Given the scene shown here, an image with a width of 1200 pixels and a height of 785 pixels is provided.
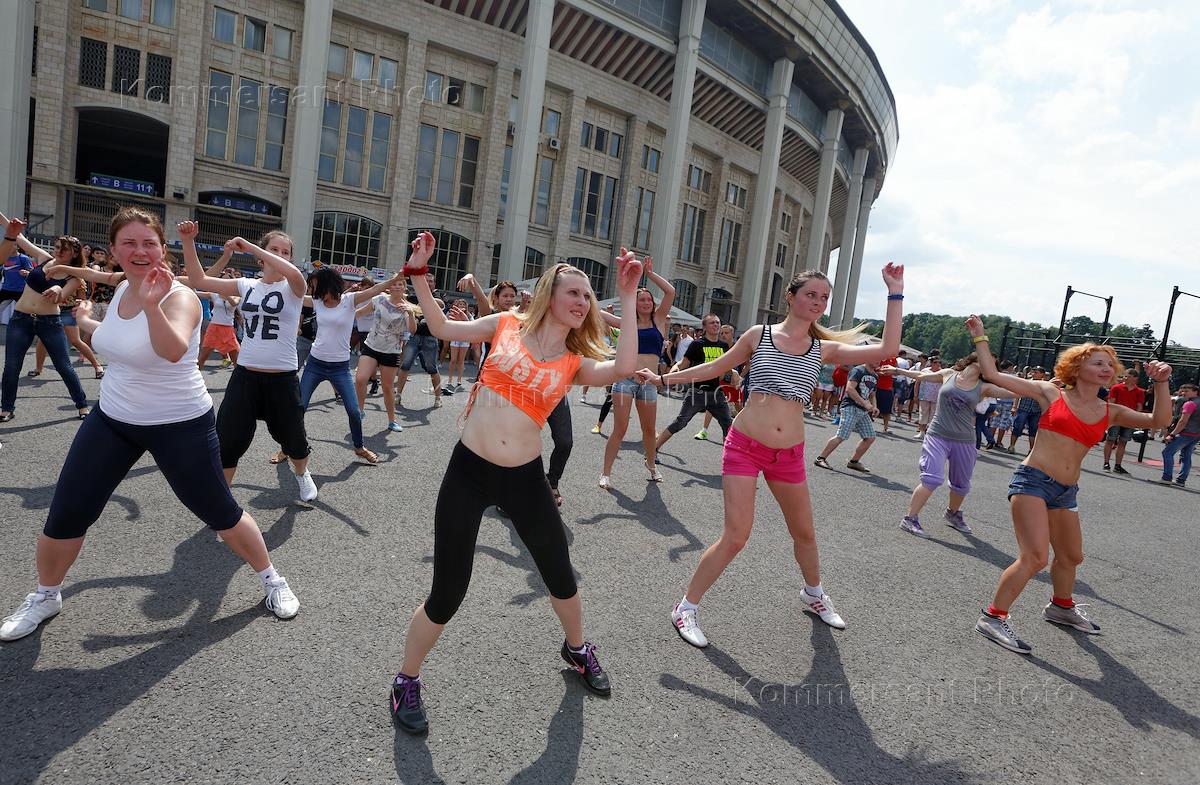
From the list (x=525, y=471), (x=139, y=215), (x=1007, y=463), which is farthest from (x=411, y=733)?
(x=1007, y=463)

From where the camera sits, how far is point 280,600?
333cm

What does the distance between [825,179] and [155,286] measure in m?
50.5

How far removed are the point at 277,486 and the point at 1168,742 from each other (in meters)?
6.04

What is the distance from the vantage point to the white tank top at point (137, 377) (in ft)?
9.14

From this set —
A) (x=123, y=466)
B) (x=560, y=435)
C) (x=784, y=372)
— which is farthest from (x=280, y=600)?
(x=784, y=372)

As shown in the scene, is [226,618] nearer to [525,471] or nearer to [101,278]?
[525,471]

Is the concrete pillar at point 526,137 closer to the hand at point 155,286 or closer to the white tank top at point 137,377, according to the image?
the white tank top at point 137,377

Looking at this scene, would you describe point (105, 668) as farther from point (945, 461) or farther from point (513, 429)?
point (945, 461)

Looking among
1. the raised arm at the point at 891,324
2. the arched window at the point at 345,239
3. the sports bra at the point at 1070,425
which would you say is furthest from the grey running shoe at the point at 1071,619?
the arched window at the point at 345,239

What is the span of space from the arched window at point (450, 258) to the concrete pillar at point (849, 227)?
1415 inches

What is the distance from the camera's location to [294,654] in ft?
9.79

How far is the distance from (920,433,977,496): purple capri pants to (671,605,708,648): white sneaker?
3.76 metres

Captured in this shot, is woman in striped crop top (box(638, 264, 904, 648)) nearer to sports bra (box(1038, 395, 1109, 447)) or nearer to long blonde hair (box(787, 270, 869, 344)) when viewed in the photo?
long blonde hair (box(787, 270, 869, 344))

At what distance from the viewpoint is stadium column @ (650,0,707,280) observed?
33.0 m
